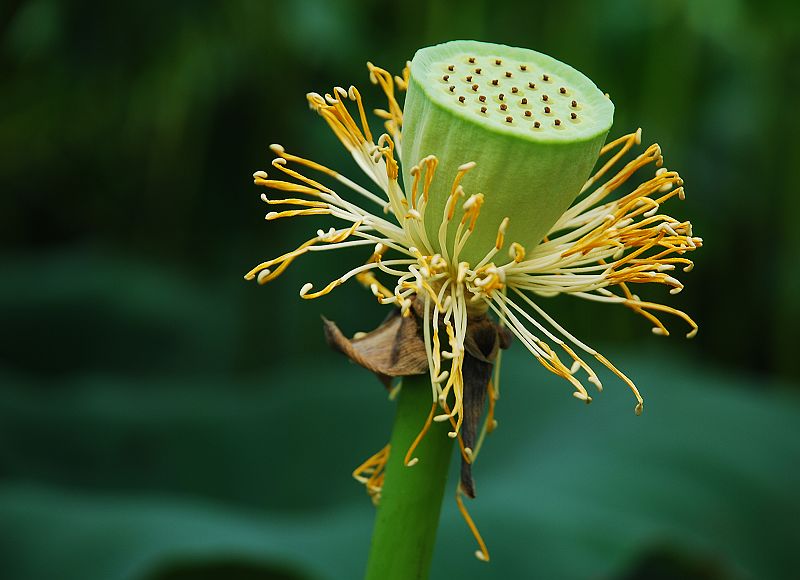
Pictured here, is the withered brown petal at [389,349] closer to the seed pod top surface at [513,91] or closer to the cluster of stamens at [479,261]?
the cluster of stamens at [479,261]

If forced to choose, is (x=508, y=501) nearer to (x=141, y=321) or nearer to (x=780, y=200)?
(x=141, y=321)

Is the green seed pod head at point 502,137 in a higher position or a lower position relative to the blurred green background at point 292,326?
lower

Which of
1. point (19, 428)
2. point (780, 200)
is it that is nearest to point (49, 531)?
point (19, 428)

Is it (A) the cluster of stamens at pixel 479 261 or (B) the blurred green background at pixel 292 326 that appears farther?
(B) the blurred green background at pixel 292 326

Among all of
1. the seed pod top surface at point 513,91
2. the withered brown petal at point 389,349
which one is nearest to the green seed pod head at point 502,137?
the seed pod top surface at point 513,91

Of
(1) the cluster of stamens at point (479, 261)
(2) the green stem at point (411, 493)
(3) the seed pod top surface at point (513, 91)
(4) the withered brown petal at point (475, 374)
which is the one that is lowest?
(2) the green stem at point (411, 493)

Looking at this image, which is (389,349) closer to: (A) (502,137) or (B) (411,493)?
(B) (411,493)
